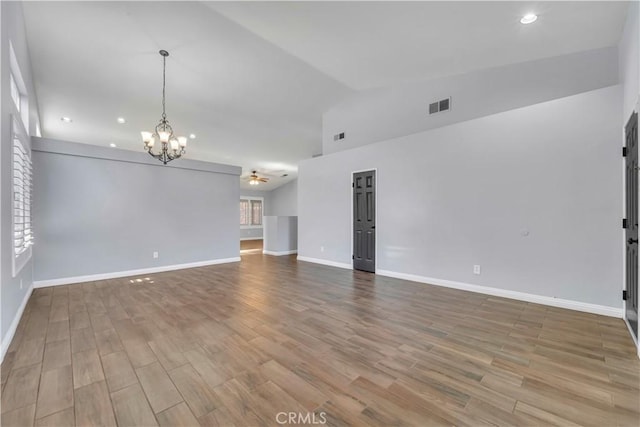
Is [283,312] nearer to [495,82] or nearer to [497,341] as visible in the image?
[497,341]

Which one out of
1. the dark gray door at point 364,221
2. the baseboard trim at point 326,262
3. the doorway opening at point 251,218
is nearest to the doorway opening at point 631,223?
the dark gray door at point 364,221

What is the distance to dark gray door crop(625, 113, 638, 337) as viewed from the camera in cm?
253

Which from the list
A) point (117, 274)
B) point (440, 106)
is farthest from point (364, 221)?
point (117, 274)

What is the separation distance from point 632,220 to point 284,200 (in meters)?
11.8

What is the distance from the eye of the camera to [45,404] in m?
1.64

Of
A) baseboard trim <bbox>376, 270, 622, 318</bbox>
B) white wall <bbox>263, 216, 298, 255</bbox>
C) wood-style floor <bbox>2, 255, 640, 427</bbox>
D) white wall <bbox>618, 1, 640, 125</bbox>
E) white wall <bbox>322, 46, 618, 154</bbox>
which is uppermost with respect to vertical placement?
white wall <bbox>322, 46, 618, 154</bbox>

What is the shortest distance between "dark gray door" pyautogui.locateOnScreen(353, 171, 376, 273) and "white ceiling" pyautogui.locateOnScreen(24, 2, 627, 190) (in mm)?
1876

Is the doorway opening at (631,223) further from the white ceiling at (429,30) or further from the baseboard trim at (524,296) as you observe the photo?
the white ceiling at (429,30)

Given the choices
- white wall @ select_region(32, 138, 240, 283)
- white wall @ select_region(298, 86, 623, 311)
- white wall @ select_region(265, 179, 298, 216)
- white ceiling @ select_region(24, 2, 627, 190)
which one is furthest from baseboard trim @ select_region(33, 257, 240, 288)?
white wall @ select_region(265, 179, 298, 216)

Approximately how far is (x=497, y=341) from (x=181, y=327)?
3086 millimetres

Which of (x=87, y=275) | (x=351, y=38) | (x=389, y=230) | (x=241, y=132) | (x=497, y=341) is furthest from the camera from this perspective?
(x=241, y=132)

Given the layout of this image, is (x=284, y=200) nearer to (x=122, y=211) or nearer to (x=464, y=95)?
(x=122, y=211)

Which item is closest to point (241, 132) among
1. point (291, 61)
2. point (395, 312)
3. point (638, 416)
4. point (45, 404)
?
point (291, 61)

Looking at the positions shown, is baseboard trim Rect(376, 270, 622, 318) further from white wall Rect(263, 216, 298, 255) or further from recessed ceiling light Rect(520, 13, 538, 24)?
white wall Rect(263, 216, 298, 255)
